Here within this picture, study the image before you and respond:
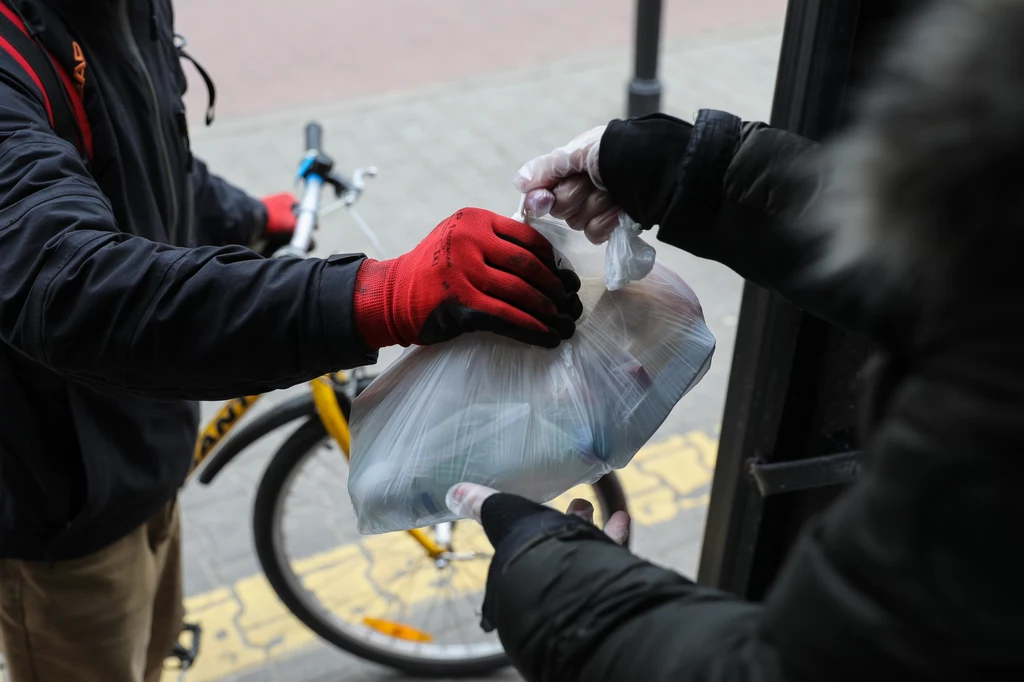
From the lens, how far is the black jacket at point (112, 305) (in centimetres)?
111

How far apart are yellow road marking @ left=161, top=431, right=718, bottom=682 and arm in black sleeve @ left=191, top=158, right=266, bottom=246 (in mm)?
1104

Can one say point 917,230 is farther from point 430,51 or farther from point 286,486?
point 430,51

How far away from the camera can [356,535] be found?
3145mm

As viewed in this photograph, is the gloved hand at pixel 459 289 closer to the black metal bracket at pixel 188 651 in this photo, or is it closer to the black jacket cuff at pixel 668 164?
the black jacket cuff at pixel 668 164

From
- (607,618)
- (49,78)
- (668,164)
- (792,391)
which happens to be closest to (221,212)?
(49,78)

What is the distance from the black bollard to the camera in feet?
16.4

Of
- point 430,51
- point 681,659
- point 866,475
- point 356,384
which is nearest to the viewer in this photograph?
point 866,475

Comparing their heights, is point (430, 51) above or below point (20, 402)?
above

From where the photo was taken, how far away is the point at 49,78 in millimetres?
1352

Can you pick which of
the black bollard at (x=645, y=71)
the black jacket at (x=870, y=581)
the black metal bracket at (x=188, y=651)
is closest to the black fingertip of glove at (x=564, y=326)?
the black jacket at (x=870, y=581)

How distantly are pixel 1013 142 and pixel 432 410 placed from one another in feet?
2.74

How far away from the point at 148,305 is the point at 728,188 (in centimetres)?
77

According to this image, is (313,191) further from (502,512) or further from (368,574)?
(502,512)

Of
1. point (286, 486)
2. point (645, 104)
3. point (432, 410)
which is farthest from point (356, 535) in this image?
point (645, 104)
